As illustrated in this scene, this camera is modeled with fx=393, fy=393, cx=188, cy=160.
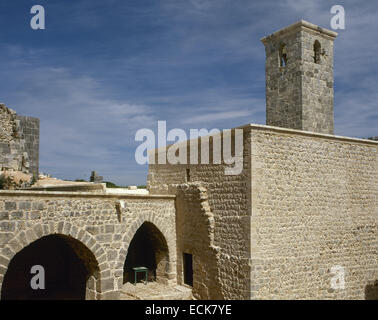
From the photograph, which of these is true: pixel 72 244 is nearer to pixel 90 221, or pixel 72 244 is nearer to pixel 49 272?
pixel 90 221

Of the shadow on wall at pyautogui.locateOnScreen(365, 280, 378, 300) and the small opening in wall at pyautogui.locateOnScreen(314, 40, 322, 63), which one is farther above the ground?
the small opening in wall at pyautogui.locateOnScreen(314, 40, 322, 63)

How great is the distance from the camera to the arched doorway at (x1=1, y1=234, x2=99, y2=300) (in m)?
12.4

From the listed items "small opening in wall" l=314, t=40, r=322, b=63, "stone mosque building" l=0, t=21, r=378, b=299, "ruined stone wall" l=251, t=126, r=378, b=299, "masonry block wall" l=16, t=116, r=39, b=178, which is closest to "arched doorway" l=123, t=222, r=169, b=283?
"stone mosque building" l=0, t=21, r=378, b=299

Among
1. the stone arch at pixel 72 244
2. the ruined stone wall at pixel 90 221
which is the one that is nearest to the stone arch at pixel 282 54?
the ruined stone wall at pixel 90 221

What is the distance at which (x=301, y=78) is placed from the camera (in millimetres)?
12516

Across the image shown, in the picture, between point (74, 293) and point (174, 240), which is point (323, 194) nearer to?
point (174, 240)

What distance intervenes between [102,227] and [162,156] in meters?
4.20

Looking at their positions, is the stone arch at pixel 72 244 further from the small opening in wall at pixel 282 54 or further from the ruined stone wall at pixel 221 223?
the small opening in wall at pixel 282 54

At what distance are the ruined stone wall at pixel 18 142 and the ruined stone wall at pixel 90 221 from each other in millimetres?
6552

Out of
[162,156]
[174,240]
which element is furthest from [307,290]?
[162,156]

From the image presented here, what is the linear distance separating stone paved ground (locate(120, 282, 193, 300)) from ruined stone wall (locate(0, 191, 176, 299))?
560 millimetres

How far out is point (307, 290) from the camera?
10.4 m

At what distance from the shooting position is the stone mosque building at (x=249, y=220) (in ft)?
32.1

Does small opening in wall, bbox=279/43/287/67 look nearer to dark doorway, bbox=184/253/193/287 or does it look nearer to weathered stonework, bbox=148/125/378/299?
weathered stonework, bbox=148/125/378/299
